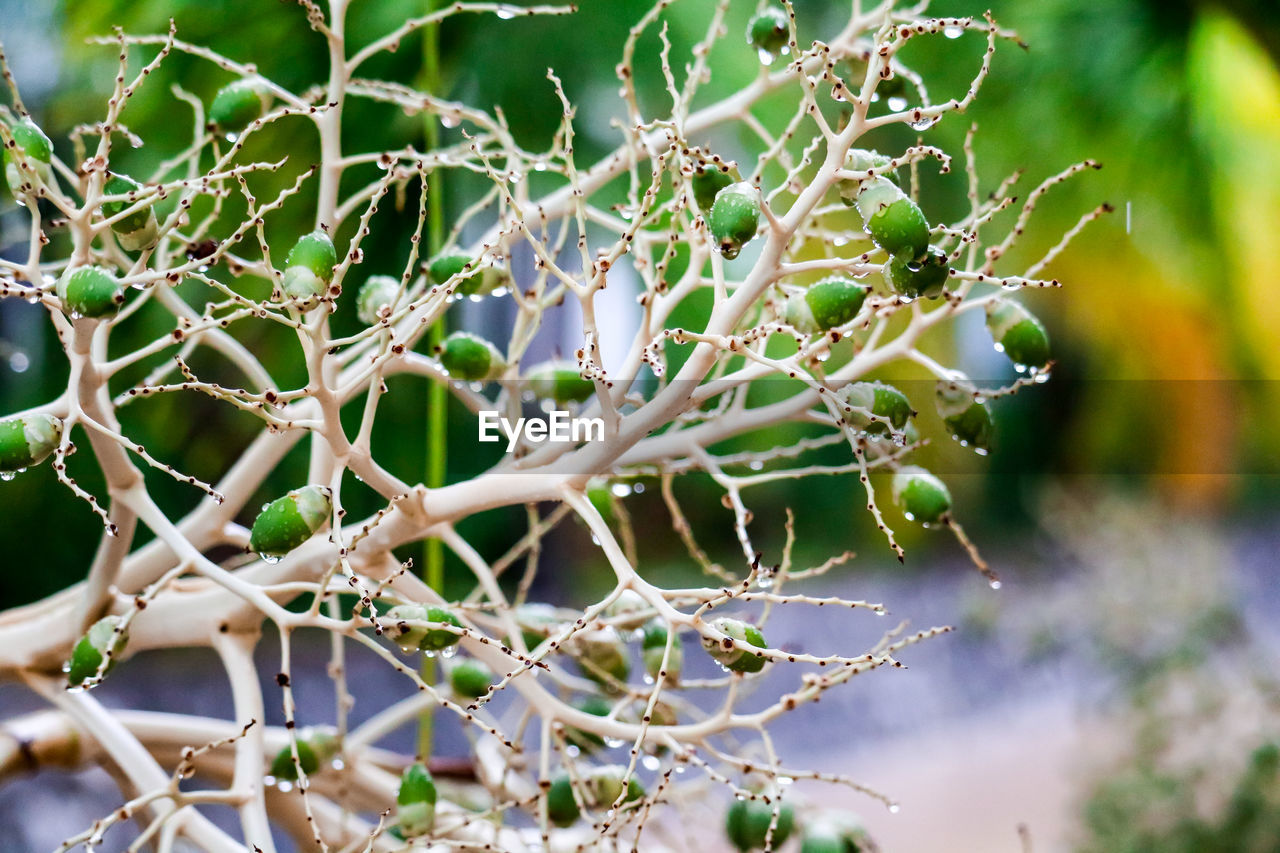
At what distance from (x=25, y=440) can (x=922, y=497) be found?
318 mm

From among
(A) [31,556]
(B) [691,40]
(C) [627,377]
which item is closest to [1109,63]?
(B) [691,40]

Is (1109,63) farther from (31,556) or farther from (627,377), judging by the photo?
(31,556)

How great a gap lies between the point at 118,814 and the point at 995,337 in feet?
1.16

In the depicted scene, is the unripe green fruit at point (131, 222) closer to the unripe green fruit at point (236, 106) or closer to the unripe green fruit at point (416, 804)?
the unripe green fruit at point (236, 106)

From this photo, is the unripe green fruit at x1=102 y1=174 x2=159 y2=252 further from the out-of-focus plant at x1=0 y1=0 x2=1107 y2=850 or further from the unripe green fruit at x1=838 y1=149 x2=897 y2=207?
the unripe green fruit at x1=838 y1=149 x2=897 y2=207

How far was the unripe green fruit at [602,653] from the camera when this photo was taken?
1.56 feet

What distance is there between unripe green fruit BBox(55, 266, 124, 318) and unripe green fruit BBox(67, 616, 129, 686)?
0.40 ft

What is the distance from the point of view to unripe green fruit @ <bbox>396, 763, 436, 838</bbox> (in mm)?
427

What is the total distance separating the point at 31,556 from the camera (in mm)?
924

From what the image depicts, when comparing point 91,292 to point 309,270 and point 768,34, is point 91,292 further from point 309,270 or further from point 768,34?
point 768,34

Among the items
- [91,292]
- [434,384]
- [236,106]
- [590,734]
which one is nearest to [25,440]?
[91,292]

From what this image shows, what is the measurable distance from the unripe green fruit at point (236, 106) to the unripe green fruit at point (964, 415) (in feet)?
0.99

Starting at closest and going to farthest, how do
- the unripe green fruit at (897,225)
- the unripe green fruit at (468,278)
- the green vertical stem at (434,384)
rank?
the unripe green fruit at (897,225)
the unripe green fruit at (468,278)
the green vertical stem at (434,384)

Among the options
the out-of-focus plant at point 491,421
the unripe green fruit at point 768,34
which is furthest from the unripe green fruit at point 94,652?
the unripe green fruit at point 768,34
